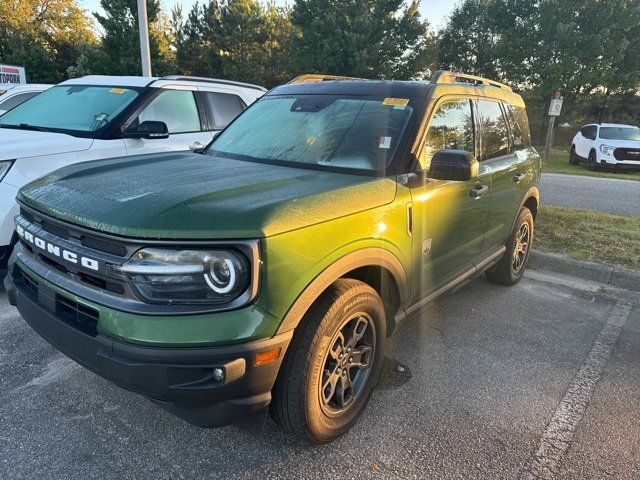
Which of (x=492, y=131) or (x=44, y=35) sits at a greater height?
(x=44, y=35)

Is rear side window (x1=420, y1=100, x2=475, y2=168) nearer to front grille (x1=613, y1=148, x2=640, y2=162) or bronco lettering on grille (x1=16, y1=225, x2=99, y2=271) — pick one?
bronco lettering on grille (x1=16, y1=225, x2=99, y2=271)

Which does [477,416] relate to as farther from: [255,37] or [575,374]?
[255,37]

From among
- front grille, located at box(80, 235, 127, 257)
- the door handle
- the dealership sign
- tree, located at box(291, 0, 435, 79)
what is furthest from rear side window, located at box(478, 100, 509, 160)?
tree, located at box(291, 0, 435, 79)

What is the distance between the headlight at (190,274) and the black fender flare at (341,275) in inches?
10.5

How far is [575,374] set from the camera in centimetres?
329

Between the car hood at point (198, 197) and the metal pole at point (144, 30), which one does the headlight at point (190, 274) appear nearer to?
the car hood at point (198, 197)

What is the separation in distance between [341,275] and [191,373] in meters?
0.82

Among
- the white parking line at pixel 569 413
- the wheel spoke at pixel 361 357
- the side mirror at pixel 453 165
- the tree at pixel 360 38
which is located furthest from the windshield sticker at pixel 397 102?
the tree at pixel 360 38

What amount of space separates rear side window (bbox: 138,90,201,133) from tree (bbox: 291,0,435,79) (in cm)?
2096

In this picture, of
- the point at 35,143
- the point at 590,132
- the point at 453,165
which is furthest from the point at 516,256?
the point at 590,132

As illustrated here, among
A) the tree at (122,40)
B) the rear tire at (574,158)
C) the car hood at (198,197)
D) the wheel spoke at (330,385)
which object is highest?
the tree at (122,40)

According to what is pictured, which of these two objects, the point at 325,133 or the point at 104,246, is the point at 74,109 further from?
the point at 104,246

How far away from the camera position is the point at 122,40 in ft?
79.5

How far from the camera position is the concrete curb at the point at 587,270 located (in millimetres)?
4977
